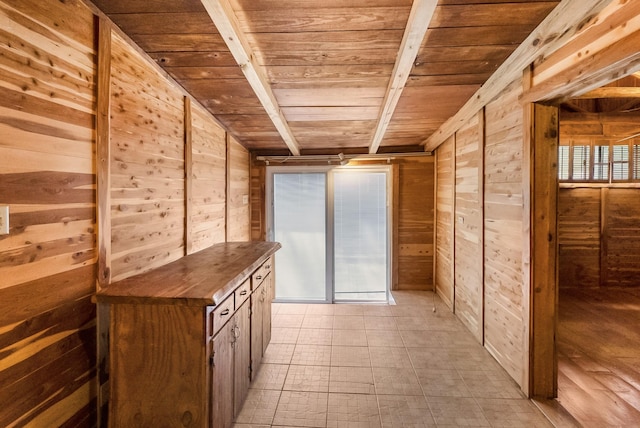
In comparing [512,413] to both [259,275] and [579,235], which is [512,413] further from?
[579,235]

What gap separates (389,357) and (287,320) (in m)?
1.28

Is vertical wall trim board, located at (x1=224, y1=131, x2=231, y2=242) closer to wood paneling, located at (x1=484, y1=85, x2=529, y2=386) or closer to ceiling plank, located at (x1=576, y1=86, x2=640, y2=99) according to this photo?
wood paneling, located at (x1=484, y1=85, x2=529, y2=386)

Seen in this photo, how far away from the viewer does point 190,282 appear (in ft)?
5.11

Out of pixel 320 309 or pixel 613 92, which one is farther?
pixel 320 309

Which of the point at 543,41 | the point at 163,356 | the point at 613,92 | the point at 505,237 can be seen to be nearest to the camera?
the point at 163,356

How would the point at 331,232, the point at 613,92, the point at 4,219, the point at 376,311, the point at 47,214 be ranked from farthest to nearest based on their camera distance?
the point at 331,232, the point at 376,311, the point at 613,92, the point at 47,214, the point at 4,219

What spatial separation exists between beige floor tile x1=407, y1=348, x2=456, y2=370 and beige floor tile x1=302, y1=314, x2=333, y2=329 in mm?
941

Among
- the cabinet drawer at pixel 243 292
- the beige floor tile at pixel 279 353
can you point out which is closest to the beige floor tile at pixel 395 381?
the beige floor tile at pixel 279 353

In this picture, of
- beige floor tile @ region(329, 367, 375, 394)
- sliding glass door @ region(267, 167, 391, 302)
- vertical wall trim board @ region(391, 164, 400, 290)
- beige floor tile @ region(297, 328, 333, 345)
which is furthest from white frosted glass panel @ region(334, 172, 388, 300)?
beige floor tile @ region(329, 367, 375, 394)

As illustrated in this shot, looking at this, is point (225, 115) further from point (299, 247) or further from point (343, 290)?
point (343, 290)

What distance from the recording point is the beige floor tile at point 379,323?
3139 mm

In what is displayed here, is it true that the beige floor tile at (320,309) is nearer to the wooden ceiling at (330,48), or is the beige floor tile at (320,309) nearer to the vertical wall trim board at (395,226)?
the vertical wall trim board at (395,226)

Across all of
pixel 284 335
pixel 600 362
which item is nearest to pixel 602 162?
pixel 600 362

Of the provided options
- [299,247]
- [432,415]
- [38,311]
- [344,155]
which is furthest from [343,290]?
[38,311]
